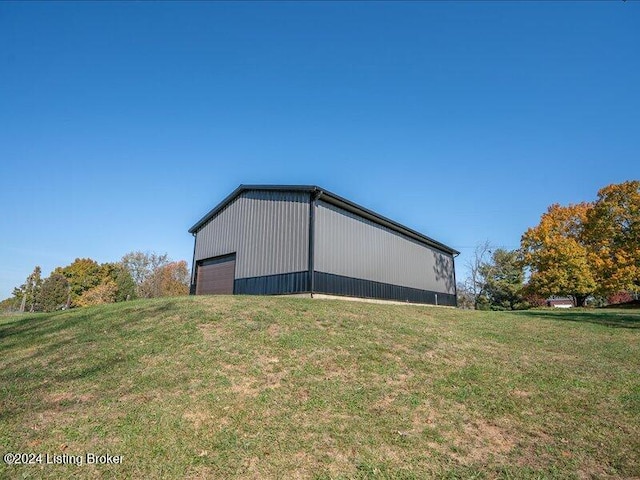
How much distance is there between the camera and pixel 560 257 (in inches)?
1296

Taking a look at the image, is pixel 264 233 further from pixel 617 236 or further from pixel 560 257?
pixel 560 257

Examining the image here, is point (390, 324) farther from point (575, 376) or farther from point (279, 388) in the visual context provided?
point (279, 388)

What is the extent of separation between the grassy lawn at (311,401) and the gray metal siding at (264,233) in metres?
7.04

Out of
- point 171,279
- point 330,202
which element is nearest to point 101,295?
point 171,279

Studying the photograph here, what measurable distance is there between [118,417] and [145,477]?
1607 millimetres

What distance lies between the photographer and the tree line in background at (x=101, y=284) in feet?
179

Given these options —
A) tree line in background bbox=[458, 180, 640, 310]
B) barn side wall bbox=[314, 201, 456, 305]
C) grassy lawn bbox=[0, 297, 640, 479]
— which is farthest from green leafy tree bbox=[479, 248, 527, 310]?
grassy lawn bbox=[0, 297, 640, 479]

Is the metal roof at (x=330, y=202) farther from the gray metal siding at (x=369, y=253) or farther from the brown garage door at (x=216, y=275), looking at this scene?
the brown garage door at (x=216, y=275)

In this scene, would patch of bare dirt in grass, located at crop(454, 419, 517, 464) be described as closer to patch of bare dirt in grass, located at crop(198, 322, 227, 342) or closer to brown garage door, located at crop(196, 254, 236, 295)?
patch of bare dirt in grass, located at crop(198, 322, 227, 342)

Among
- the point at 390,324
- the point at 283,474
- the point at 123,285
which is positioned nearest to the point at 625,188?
the point at 390,324

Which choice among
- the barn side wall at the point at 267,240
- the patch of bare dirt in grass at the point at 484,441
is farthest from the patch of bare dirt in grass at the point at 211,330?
the barn side wall at the point at 267,240

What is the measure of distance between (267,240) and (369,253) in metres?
6.01

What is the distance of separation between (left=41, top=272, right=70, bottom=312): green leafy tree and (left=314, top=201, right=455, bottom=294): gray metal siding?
A: 53265 mm

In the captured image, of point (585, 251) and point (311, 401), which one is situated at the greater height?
point (585, 251)
